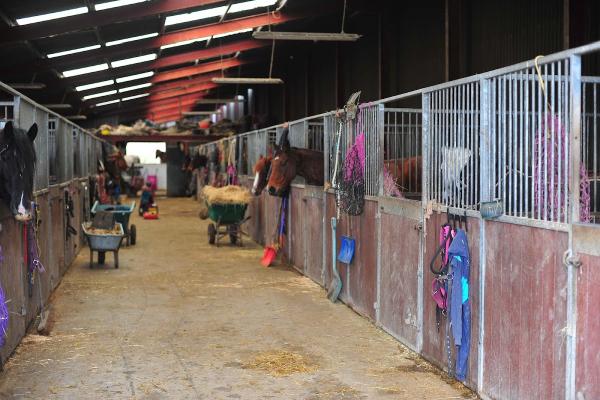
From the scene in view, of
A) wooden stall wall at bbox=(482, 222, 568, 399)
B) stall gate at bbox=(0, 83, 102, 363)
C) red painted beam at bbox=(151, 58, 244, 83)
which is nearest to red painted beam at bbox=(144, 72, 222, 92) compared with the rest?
red painted beam at bbox=(151, 58, 244, 83)

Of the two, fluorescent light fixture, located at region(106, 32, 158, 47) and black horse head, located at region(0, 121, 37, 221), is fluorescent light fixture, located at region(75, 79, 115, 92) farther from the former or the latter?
black horse head, located at region(0, 121, 37, 221)

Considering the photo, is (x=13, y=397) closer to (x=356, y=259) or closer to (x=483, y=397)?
(x=483, y=397)

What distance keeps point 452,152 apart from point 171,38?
12677 mm

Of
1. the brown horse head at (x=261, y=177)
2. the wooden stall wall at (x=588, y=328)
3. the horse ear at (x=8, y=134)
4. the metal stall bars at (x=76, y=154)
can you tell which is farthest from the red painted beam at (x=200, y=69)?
the wooden stall wall at (x=588, y=328)

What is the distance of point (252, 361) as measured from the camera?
5.09m

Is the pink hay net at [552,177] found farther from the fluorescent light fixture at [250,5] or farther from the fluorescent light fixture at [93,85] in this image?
the fluorescent light fixture at [93,85]

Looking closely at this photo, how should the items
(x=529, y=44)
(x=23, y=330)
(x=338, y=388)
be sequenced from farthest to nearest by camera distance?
(x=529, y=44) < (x=23, y=330) < (x=338, y=388)

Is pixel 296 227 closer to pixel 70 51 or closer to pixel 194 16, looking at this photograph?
pixel 194 16

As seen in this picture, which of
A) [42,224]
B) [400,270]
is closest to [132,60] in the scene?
[42,224]

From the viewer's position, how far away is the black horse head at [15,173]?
4754 millimetres

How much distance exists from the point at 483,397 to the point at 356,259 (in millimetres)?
2821

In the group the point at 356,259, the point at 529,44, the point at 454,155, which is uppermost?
the point at 529,44

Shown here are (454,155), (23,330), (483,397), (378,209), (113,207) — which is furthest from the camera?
(113,207)

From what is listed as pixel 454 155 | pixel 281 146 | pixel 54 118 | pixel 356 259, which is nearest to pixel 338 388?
pixel 454 155
